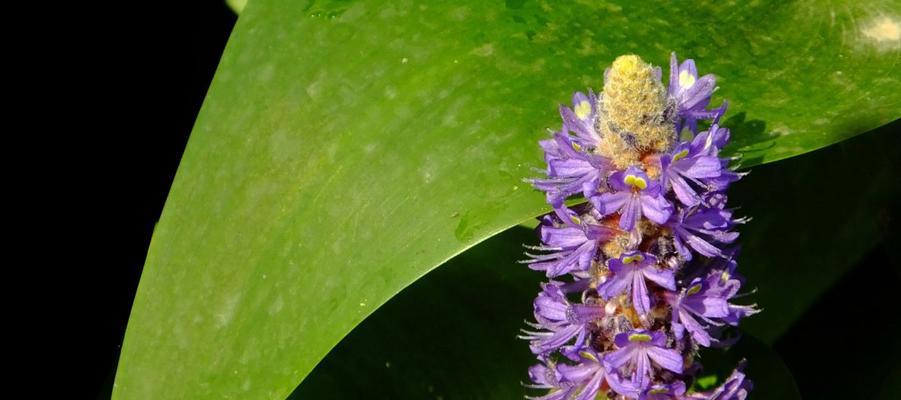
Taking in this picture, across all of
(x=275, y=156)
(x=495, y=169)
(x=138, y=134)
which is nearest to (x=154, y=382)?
(x=275, y=156)

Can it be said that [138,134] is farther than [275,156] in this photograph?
Yes

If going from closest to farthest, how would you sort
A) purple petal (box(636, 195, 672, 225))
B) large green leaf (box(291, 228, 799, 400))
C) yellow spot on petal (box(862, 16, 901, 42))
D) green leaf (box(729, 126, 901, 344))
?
purple petal (box(636, 195, 672, 225)) < yellow spot on petal (box(862, 16, 901, 42)) < large green leaf (box(291, 228, 799, 400)) < green leaf (box(729, 126, 901, 344))

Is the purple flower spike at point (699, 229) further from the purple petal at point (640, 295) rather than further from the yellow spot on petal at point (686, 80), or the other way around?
the yellow spot on petal at point (686, 80)

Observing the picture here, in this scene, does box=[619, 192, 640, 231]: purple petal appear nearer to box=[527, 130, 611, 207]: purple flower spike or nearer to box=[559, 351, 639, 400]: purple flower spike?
box=[527, 130, 611, 207]: purple flower spike

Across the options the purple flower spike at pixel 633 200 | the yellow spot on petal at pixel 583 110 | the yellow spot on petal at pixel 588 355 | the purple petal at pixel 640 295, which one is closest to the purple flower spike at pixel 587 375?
the yellow spot on petal at pixel 588 355

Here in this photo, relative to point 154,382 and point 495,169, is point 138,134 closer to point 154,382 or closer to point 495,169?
point 154,382

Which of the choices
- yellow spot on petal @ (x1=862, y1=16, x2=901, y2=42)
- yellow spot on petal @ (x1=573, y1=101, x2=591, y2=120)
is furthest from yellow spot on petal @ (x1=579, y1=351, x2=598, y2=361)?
yellow spot on petal @ (x1=862, y1=16, x2=901, y2=42)
